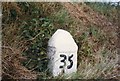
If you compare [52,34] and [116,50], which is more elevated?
[52,34]

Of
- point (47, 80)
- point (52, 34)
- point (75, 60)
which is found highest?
point (52, 34)

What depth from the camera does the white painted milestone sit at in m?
2.00

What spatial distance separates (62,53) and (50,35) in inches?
5.8

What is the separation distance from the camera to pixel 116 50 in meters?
2.06

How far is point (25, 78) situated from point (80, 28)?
507mm

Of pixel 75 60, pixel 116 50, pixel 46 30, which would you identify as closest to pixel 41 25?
pixel 46 30

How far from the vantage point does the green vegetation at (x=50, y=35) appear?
1.97 m

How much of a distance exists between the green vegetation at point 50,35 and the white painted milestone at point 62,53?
30mm

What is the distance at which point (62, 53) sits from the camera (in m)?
2.00

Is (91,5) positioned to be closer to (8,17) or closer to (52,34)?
(52,34)

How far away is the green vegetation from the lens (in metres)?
1.97

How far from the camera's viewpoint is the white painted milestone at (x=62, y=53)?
1995mm

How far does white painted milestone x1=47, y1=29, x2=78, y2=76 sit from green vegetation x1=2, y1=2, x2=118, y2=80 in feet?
0.10

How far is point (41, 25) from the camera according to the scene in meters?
2.00
